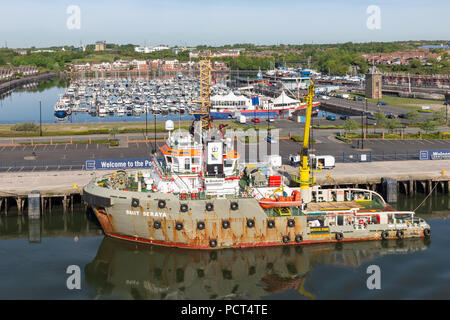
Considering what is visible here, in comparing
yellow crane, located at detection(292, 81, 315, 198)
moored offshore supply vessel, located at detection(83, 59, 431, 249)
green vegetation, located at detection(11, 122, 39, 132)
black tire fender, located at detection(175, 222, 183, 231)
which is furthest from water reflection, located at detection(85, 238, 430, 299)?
Answer: green vegetation, located at detection(11, 122, 39, 132)

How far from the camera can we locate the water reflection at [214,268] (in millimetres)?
35250

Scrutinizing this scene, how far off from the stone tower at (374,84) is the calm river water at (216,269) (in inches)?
3852

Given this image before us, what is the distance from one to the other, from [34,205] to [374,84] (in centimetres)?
10903

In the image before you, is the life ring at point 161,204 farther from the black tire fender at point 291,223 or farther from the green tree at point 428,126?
the green tree at point 428,126

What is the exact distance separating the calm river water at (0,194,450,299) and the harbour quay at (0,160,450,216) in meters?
5.06

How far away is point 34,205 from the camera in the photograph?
157 feet

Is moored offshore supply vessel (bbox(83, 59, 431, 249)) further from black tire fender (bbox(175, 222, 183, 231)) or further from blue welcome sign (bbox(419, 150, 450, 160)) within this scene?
blue welcome sign (bbox(419, 150, 450, 160))

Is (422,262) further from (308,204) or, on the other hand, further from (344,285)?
(308,204)

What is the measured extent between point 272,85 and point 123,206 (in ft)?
457

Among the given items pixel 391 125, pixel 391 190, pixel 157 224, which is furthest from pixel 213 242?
pixel 391 125

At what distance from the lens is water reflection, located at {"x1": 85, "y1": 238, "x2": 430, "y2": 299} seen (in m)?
35.2
